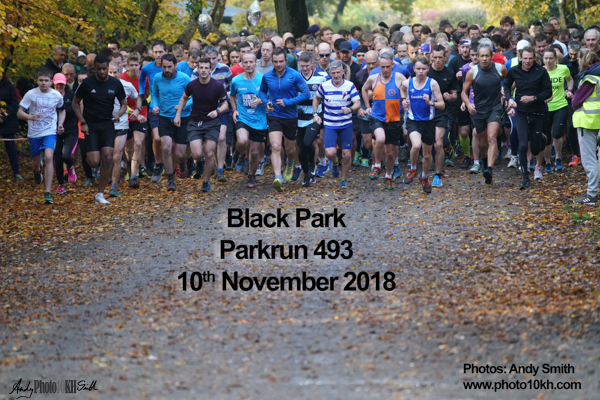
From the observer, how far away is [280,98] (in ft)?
42.9

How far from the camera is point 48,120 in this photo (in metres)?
13.2

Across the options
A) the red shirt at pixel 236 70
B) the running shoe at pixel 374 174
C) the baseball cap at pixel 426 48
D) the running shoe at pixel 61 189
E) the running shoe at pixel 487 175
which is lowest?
the running shoe at pixel 61 189

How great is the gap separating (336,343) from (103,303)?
271 centimetres

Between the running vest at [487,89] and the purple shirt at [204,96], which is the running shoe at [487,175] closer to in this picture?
the running vest at [487,89]

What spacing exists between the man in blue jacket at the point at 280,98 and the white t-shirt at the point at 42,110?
3631mm

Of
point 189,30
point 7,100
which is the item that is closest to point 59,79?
point 7,100

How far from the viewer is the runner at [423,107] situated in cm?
1248

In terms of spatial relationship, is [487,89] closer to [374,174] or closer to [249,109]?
[374,174]

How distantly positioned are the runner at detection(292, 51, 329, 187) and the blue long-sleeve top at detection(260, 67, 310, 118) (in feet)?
0.92

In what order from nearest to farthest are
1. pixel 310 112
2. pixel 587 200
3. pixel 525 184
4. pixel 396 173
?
pixel 587 200
pixel 525 184
pixel 310 112
pixel 396 173

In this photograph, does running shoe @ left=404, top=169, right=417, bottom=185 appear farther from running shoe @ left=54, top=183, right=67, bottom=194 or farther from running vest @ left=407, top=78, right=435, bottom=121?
running shoe @ left=54, top=183, right=67, bottom=194

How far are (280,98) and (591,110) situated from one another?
4988 mm

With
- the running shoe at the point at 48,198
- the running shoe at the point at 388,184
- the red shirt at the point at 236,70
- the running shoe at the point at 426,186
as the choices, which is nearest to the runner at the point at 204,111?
the red shirt at the point at 236,70

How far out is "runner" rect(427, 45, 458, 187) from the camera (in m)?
12.9
